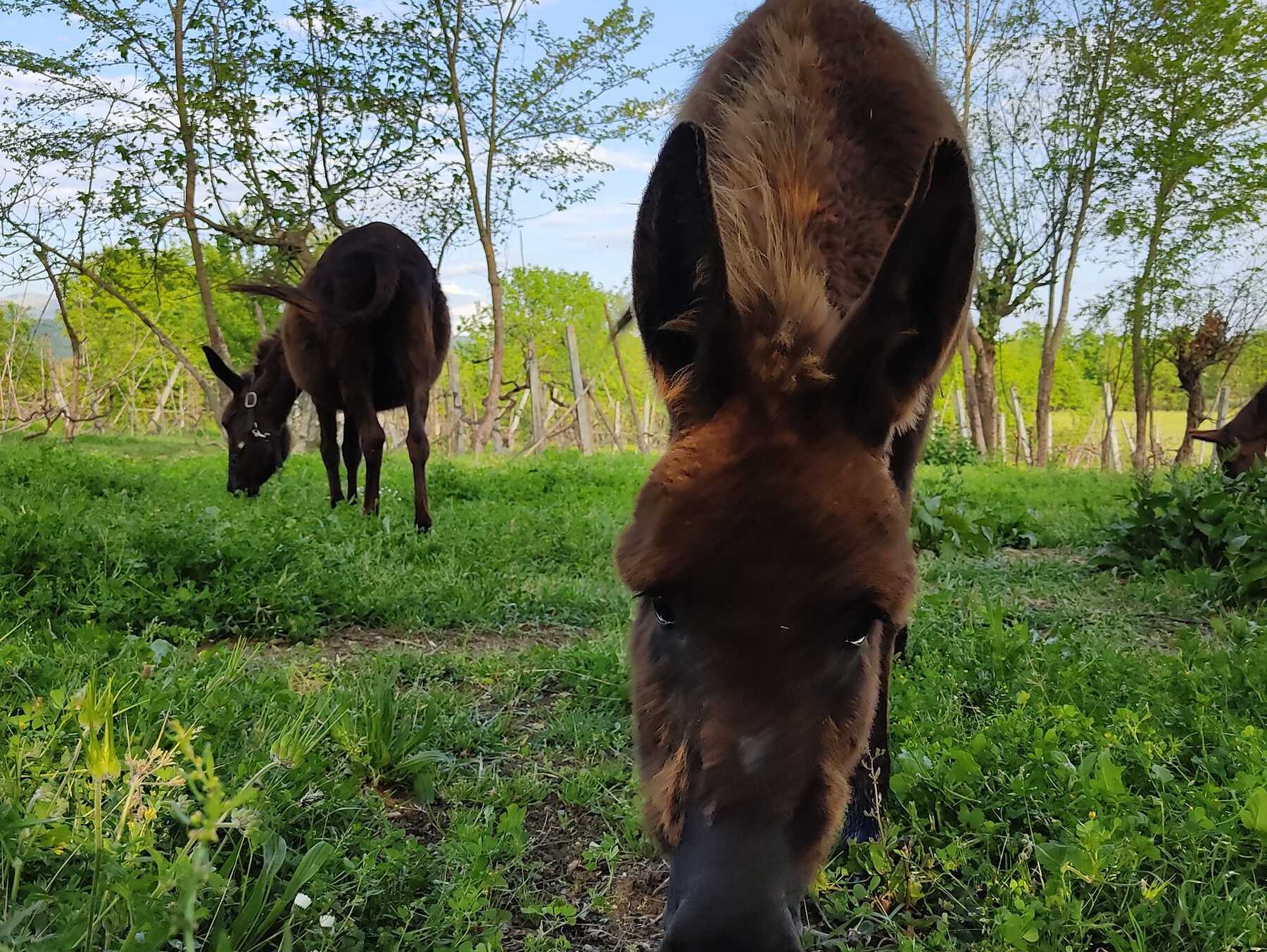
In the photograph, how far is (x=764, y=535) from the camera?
4.72 ft

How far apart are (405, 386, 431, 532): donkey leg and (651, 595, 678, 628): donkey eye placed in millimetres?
5216

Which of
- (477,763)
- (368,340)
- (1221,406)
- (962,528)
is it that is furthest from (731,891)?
(1221,406)

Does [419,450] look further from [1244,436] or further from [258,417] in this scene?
[1244,436]

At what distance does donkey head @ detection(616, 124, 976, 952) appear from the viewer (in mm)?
1385

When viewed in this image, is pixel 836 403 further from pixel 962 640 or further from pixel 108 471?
pixel 108 471

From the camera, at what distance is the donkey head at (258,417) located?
848 centimetres

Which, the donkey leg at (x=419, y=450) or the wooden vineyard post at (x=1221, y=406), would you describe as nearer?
the donkey leg at (x=419, y=450)

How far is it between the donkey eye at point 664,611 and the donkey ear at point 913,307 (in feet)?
1.88

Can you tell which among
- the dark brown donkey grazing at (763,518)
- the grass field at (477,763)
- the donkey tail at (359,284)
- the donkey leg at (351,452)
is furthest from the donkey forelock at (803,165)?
the donkey leg at (351,452)

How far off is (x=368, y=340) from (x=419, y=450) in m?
1.10

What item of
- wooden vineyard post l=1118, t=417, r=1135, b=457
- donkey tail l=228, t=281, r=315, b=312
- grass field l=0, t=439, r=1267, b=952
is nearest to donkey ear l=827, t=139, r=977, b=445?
grass field l=0, t=439, r=1267, b=952

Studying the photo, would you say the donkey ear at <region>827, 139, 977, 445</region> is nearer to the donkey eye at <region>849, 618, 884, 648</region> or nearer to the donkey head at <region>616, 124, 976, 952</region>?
the donkey head at <region>616, 124, 976, 952</region>

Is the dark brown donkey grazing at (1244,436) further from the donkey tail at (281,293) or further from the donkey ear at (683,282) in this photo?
the donkey tail at (281,293)

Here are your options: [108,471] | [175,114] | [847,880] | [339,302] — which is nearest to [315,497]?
[108,471]
